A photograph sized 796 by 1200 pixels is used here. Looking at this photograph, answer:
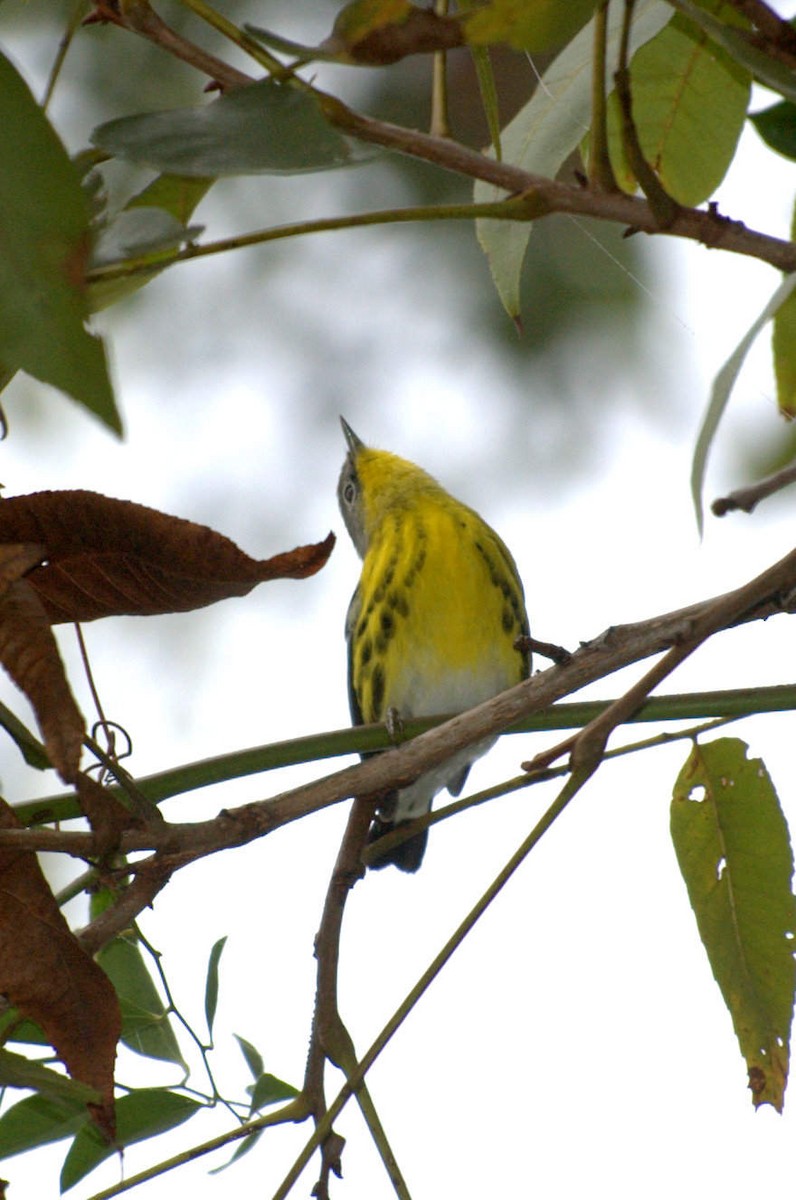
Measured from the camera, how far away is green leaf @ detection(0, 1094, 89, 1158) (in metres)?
1.52

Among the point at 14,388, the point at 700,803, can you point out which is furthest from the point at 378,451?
the point at 700,803

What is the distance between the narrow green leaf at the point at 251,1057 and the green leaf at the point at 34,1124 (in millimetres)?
183

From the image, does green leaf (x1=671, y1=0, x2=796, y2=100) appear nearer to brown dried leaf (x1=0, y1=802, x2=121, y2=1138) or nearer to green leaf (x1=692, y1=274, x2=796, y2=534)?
green leaf (x1=692, y1=274, x2=796, y2=534)

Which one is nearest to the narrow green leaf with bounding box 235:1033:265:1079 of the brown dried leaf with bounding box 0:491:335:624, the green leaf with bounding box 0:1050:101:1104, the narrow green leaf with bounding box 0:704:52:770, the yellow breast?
the green leaf with bounding box 0:1050:101:1104

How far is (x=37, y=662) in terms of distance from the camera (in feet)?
3.39

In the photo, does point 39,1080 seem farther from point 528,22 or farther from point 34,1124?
point 528,22

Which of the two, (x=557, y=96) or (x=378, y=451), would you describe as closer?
(x=557, y=96)

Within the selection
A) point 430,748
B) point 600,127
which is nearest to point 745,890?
point 430,748

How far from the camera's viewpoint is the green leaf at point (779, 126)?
1.26m

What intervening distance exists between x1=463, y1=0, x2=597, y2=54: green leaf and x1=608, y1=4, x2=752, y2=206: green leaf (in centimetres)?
55

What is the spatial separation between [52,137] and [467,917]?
76cm

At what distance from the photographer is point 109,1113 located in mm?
1270

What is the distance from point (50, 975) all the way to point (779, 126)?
0.92 metres

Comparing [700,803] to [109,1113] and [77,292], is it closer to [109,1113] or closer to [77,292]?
[109,1113]
